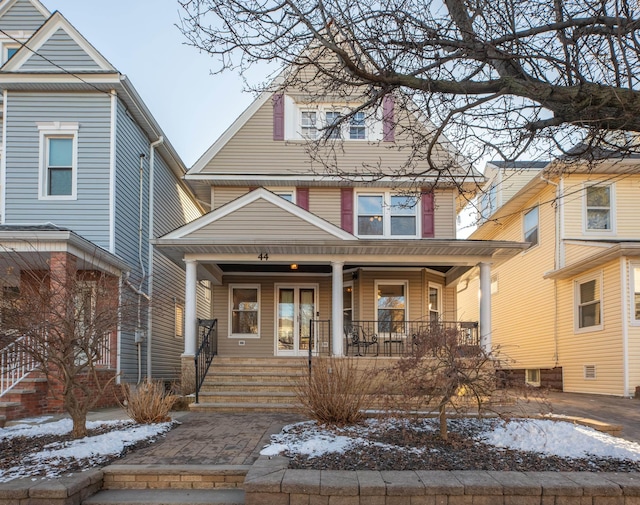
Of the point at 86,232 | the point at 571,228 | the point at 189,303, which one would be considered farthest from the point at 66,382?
the point at 571,228

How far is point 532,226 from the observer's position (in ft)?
53.7

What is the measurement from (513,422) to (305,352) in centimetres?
761

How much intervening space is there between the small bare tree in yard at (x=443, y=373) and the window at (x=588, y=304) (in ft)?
29.4

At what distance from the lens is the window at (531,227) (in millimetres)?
16047

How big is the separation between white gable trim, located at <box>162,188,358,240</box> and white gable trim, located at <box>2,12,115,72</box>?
4023mm

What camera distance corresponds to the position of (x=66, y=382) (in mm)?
5926

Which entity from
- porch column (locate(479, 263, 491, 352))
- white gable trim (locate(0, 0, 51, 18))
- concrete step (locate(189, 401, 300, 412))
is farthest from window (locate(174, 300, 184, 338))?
porch column (locate(479, 263, 491, 352))

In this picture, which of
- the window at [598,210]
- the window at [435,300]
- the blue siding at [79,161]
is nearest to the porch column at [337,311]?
the window at [435,300]

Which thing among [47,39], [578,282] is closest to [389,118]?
[47,39]

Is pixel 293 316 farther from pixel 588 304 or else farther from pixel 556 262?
pixel 588 304

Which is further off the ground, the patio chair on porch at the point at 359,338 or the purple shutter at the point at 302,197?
the purple shutter at the point at 302,197

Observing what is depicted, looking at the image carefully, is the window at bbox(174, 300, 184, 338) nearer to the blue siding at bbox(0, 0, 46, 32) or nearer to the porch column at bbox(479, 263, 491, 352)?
the blue siding at bbox(0, 0, 46, 32)

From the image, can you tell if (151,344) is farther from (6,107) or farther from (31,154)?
(6,107)

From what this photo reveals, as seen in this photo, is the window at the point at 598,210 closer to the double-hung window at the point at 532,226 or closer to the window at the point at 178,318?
the double-hung window at the point at 532,226
